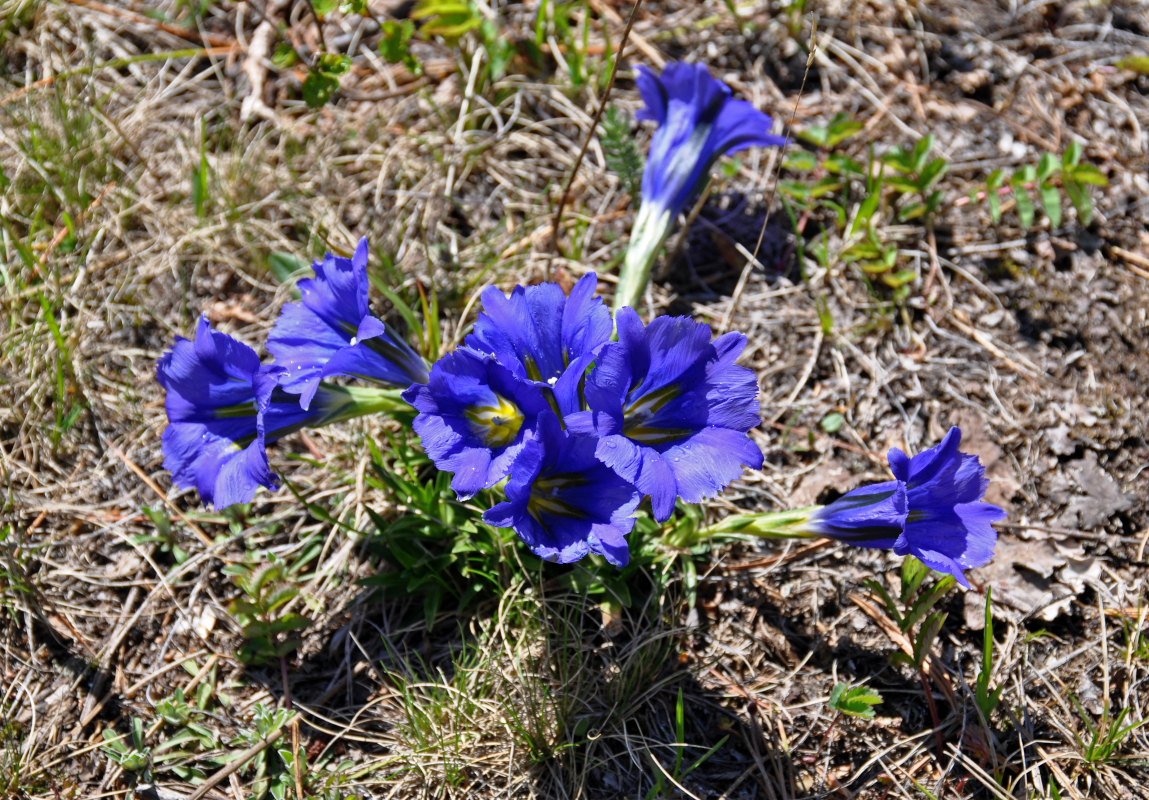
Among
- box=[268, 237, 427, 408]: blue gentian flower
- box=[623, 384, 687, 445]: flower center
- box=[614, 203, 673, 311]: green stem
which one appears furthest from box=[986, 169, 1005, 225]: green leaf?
box=[268, 237, 427, 408]: blue gentian flower

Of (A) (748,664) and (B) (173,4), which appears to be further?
(B) (173,4)

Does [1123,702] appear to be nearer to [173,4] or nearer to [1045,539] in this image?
[1045,539]

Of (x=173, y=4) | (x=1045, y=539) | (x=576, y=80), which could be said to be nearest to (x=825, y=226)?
(x=576, y=80)

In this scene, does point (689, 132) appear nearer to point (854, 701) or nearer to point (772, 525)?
point (772, 525)

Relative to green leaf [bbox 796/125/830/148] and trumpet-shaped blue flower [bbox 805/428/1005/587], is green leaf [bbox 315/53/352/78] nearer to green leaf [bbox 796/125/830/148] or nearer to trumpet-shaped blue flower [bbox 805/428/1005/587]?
green leaf [bbox 796/125/830/148]

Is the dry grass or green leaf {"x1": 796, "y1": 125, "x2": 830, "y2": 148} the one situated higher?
green leaf {"x1": 796, "y1": 125, "x2": 830, "y2": 148}
